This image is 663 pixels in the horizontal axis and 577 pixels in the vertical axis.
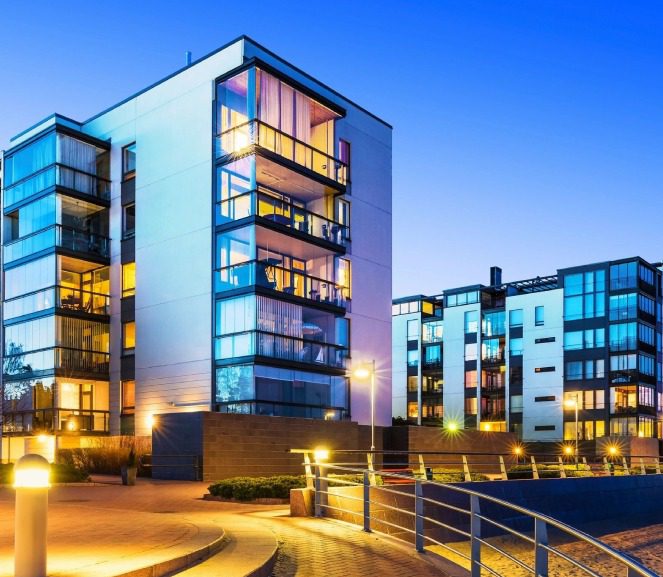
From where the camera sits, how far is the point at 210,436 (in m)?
25.6

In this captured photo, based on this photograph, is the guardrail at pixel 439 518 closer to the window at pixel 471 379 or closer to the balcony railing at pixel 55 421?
the balcony railing at pixel 55 421

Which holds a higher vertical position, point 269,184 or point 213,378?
point 269,184

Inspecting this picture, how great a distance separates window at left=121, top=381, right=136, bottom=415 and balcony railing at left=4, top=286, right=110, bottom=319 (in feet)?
11.8

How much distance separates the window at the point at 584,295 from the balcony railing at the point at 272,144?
47354mm

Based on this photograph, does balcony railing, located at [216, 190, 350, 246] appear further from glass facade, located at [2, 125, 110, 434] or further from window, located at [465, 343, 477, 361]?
window, located at [465, 343, 477, 361]

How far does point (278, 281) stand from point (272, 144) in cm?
549

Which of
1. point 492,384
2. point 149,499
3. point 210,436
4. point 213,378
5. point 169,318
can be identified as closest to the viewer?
point 149,499

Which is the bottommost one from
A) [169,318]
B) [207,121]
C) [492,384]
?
[492,384]

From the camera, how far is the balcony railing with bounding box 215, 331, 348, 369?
30.5m

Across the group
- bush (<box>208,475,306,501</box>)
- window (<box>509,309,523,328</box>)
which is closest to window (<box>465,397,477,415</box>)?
window (<box>509,309,523,328</box>)

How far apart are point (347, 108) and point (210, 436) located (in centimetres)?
1900

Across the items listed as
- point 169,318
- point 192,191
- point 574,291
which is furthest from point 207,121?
point 574,291

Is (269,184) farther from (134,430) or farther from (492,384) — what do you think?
(492,384)

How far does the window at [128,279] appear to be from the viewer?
36.5 metres
